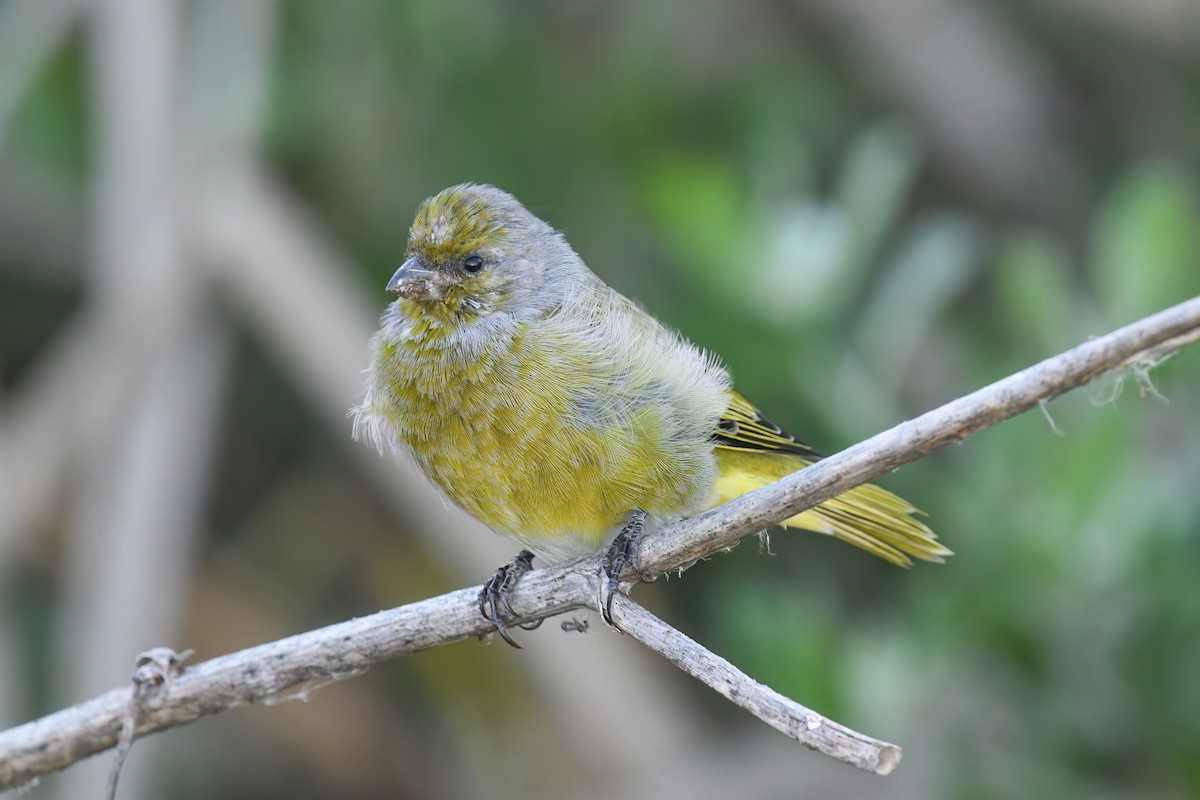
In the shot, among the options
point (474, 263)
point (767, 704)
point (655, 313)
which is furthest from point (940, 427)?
point (655, 313)

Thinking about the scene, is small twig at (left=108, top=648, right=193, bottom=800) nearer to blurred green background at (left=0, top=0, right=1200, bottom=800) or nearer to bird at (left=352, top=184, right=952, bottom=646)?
bird at (left=352, top=184, right=952, bottom=646)

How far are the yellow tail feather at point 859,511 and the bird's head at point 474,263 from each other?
0.68m

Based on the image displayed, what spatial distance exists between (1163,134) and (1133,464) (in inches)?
109

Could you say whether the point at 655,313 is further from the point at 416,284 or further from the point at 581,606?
the point at 581,606

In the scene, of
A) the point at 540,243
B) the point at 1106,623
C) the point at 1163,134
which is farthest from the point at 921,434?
the point at 1163,134

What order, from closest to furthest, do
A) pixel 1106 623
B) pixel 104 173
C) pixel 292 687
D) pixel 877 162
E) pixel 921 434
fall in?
pixel 921 434 → pixel 292 687 → pixel 1106 623 → pixel 877 162 → pixel 104 173

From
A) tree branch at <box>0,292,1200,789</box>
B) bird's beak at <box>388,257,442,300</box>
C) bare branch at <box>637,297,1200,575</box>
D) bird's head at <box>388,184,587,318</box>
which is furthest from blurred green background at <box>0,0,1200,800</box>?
bare branch at <box>637,297,1200,575</box>

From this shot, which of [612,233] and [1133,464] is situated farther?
[612,233]

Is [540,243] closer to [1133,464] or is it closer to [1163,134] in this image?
[1133,464]

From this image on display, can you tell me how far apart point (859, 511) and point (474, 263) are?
123 centimetres

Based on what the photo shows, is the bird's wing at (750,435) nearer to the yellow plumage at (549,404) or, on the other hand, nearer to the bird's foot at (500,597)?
the yellow plumage at (549,404)

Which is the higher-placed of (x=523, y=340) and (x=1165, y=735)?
(x=523, y=340)

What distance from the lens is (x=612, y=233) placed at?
5.80 m

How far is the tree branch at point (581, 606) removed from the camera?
2.25 metres
